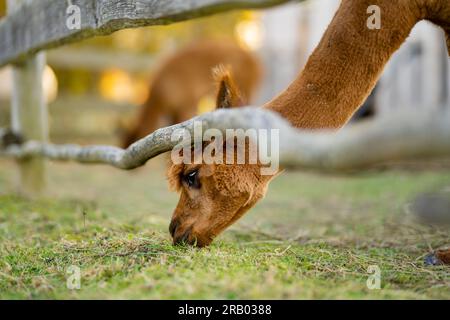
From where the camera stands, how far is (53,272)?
8.47 feet

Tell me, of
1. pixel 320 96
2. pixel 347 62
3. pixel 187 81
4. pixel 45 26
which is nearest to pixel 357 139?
pixel 320 96

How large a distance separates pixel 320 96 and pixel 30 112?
3094 mm

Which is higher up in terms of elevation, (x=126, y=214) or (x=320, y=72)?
(x=320, y=72)

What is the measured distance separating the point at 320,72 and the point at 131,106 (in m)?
9.04

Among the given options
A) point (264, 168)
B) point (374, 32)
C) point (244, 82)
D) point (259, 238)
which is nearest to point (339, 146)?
point (264, 168)

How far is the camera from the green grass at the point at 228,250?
230 centimetres

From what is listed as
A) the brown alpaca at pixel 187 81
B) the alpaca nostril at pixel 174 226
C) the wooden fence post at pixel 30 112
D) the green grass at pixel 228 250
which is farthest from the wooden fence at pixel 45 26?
the brown alpaca at pixel 187 81

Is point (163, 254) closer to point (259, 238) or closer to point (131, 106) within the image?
point (259, 238)

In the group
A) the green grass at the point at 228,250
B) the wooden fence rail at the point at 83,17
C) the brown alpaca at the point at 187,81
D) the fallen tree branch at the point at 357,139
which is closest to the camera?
the fallen tree branch at the point at 357,139

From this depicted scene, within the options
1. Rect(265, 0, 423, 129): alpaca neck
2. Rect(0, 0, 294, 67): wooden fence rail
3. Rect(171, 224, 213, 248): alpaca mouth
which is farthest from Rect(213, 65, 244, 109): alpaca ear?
Rect(171, 224, 213, 248): alpaca mouth

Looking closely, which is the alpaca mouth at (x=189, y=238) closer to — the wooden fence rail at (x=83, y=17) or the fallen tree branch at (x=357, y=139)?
the fallen tree branch at (x=357, y=139)

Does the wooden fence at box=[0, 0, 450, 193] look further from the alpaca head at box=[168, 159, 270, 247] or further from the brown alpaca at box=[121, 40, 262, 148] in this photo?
the brown alpaca at box=[121, 40, 262, 148]

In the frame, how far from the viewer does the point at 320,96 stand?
9.85 feet

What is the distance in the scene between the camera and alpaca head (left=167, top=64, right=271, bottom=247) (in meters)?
2.89
